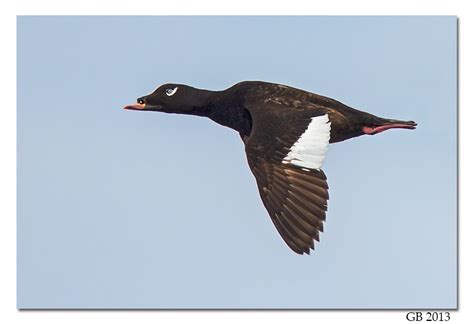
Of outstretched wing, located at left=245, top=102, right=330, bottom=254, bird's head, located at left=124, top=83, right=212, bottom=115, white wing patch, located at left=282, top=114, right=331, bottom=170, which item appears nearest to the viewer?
outstretched wing, located at left=245, top=102, right=330, bottom=254

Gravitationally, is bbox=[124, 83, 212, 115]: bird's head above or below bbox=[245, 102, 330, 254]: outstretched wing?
above

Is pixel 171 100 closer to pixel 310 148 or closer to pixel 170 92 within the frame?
pixel 170 92

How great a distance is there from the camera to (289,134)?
9672 mm

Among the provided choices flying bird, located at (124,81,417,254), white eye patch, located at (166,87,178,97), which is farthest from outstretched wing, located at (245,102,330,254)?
white eye patch, located at (166,87,178,97)

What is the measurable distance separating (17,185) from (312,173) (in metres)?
2.86

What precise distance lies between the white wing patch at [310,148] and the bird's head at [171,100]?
189 centimetres

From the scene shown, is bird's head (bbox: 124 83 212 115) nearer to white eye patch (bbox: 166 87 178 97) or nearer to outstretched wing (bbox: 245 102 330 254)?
white eye patch (bbox: 166 87 178 97)

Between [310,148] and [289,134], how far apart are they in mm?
278

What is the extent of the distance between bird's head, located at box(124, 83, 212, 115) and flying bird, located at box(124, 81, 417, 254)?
0.04 meters

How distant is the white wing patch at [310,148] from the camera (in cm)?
940

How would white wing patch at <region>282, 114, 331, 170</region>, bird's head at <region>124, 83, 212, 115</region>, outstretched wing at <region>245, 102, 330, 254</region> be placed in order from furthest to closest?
bird's head at <region>124, 83, 212, 115</region>
white wing patch at <region>282, 114, 331, 170</region>
outstretched wing at <region>245, 102, 330, 254</region>

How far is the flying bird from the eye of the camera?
30.4ft

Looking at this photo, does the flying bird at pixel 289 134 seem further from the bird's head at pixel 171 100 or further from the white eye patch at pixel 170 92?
the white eye patch at pixel 170 92

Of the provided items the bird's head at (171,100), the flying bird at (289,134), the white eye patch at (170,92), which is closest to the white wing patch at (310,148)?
the flying bird at (289,134)
